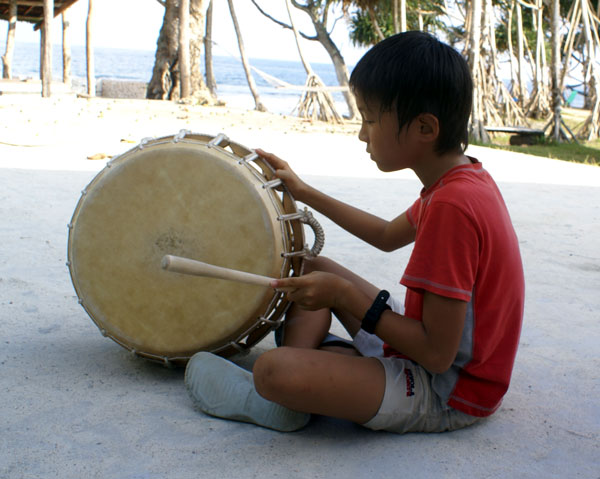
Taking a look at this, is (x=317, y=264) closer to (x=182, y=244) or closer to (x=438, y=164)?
(x=182, y=244)

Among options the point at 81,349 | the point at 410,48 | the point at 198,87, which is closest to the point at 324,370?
the point at 410,48

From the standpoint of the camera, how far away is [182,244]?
185 centimetres

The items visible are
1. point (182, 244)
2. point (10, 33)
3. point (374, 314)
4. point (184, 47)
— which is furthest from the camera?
point (10, 33)

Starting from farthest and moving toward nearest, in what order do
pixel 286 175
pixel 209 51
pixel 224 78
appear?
pixel 224 78
pixel 209 51
pixel 286 175

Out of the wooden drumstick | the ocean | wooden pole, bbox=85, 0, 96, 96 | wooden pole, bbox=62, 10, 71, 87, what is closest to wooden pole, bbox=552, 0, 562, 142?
the ocean

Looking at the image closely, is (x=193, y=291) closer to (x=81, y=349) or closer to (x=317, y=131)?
(x=81, y=349)

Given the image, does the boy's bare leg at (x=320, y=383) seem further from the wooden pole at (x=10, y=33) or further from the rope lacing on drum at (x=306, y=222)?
the wooden pole at (x=10, y=33)

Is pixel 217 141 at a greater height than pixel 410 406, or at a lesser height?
greater

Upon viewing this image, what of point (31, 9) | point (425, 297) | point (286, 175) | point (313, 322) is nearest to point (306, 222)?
point (286, 175)

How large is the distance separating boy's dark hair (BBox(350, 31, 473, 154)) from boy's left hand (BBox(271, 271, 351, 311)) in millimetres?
391

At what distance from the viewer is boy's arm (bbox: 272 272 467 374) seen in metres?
1.49

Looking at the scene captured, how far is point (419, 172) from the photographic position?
1.67 metres

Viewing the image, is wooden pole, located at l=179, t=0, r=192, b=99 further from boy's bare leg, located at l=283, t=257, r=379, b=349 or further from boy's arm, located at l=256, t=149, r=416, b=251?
boy's bare leg, located at l=283, t=257, r=379, b=349

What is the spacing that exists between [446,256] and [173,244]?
30.1 inches
